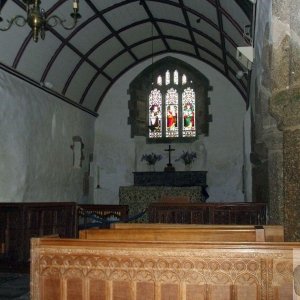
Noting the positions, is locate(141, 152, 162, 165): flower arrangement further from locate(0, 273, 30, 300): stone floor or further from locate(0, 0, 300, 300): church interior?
locate(0, 273, 30, 300): stone floor

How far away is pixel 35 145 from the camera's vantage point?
973 centimetres

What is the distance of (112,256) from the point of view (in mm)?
2305

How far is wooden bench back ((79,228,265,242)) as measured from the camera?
2867mm

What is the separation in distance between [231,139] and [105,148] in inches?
160

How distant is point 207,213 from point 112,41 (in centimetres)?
668

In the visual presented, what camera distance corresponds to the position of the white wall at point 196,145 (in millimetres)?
13367

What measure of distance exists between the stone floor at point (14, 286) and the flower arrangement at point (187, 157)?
8397mm

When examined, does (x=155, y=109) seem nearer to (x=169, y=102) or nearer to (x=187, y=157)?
(x=169, y=102)

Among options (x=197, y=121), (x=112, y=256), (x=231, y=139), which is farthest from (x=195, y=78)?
(x=112, y=256)

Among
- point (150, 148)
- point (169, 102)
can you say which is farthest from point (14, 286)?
point (169, 102)

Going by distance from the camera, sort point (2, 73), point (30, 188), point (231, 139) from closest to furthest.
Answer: point (2, 73), point (30, 188), point (231, 139)

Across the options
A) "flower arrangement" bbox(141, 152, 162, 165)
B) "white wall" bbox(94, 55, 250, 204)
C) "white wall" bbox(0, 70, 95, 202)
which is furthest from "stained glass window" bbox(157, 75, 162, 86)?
"white wall" bbox(0, 70, 95, 202)

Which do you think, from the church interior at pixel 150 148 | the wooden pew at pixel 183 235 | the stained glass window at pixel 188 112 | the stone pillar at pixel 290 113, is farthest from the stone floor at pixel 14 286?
the stained glass window at pixel 188 112

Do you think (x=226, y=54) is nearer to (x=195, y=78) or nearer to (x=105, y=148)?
(x=195, y=78)
